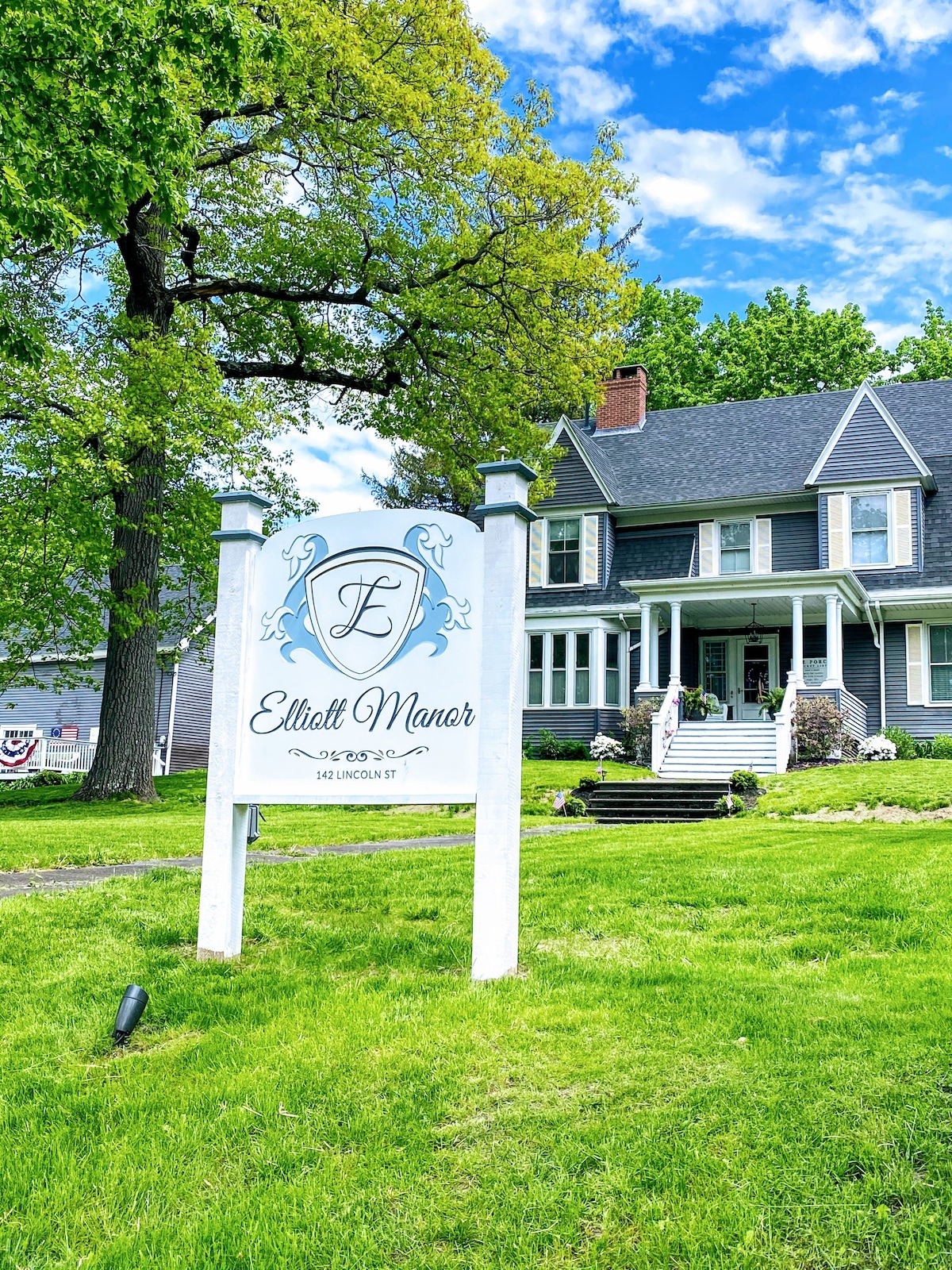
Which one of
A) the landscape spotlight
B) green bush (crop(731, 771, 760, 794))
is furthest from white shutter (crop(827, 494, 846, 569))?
the landscape spotlight

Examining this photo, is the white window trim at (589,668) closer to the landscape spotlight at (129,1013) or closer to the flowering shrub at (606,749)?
the flowering shrub at (606,749)

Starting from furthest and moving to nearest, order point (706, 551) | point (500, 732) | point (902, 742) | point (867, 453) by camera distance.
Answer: point (706, 551), point (867, 453), point (902, 742), point (500, 732)

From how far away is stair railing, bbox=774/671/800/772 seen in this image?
18.6 meters

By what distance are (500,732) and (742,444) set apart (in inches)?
881

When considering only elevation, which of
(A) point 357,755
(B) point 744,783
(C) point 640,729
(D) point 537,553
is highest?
(D) point 537,553

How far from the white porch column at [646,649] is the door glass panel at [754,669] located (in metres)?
2.84

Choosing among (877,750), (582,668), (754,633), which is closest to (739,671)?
(754,633)

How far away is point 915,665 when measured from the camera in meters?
22.2

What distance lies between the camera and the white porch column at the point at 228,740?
231 inches

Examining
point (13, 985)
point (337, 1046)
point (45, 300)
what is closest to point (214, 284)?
point (45, 300)

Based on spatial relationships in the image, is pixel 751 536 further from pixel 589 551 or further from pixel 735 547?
pixel 589 551

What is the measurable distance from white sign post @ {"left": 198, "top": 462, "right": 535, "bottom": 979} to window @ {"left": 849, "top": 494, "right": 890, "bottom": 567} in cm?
1905

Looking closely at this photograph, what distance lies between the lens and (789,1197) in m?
3.00

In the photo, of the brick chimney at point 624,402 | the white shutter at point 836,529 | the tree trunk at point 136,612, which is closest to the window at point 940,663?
the white shutter at point 836,529
